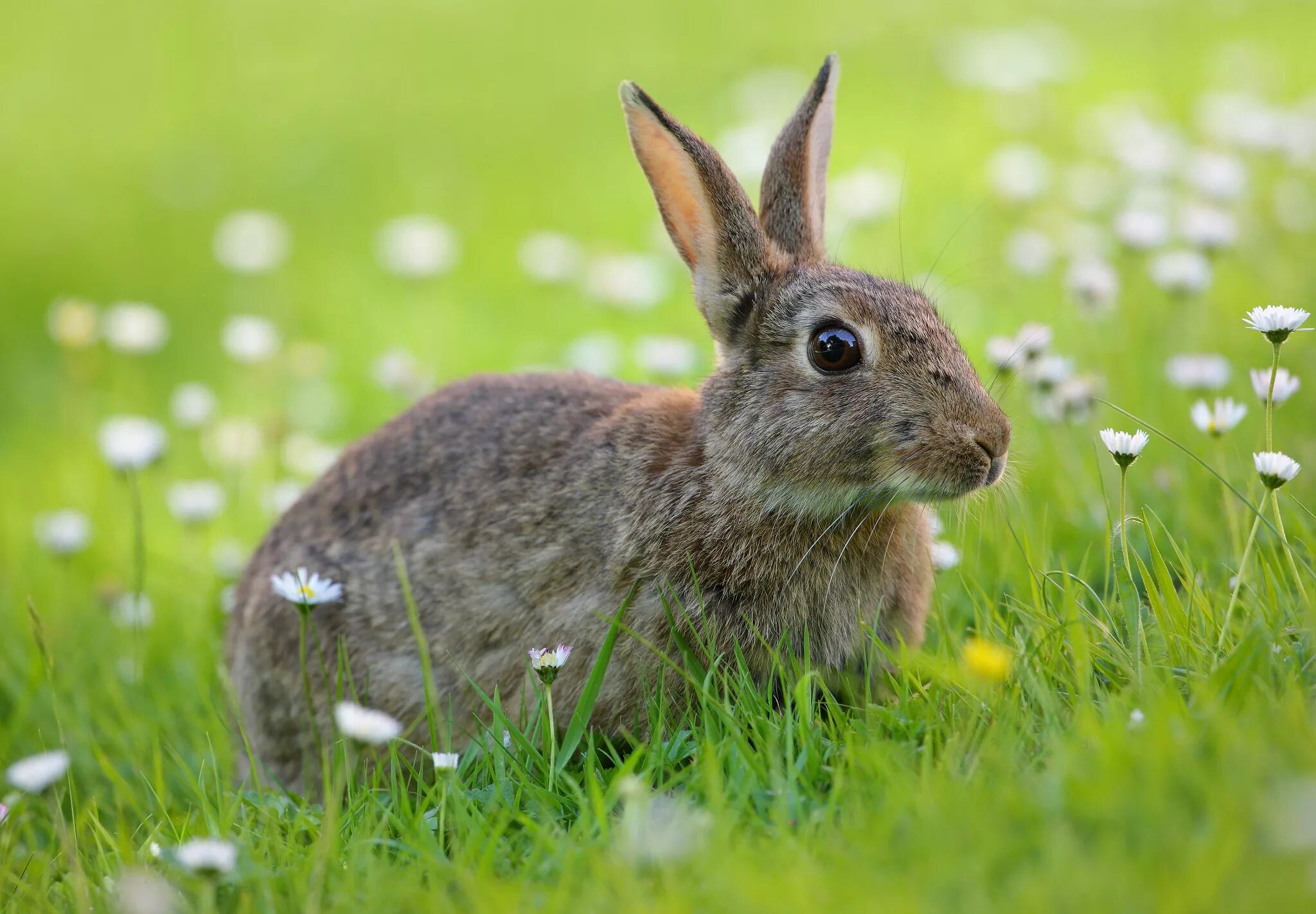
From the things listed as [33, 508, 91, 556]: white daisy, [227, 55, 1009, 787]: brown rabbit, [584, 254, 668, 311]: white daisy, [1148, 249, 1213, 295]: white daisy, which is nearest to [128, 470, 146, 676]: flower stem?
[227, 55, 1009, 787]: brown rabbit

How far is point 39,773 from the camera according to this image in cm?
386

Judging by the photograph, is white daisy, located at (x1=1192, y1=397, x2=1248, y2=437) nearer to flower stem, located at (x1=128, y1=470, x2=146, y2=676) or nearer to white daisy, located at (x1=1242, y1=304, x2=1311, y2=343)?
white daisy, located at (x1=1242, y1=304, x2=1311, y2=343)

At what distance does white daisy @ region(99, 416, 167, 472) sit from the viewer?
5.51 metres

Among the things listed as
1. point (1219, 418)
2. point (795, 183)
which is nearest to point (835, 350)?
point (795, 183)

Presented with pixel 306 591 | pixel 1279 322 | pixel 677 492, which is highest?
pixel 1279 322

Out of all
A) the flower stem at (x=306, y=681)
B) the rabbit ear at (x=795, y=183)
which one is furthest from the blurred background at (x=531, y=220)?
the flower stem at (x=306, y=681)

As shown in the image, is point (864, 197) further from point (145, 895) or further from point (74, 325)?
point (145, 895)

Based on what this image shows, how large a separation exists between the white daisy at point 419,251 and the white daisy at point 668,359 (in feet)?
5.75

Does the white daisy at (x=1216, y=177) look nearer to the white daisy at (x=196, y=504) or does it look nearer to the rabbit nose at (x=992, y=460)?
the rabbit nose at (x=992, y=460)

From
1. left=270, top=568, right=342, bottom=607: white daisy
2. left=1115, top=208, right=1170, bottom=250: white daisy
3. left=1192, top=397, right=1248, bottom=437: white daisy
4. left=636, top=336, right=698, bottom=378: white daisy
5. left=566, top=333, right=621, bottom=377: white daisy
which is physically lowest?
left=270, top=568, right=342, bottom=607: white daisy

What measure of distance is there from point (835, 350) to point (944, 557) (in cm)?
89

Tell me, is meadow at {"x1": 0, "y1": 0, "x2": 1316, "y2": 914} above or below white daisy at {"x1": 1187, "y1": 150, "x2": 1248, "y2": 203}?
below

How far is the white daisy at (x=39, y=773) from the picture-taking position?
3826 mm

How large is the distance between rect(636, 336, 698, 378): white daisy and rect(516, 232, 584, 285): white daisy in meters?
1.31
